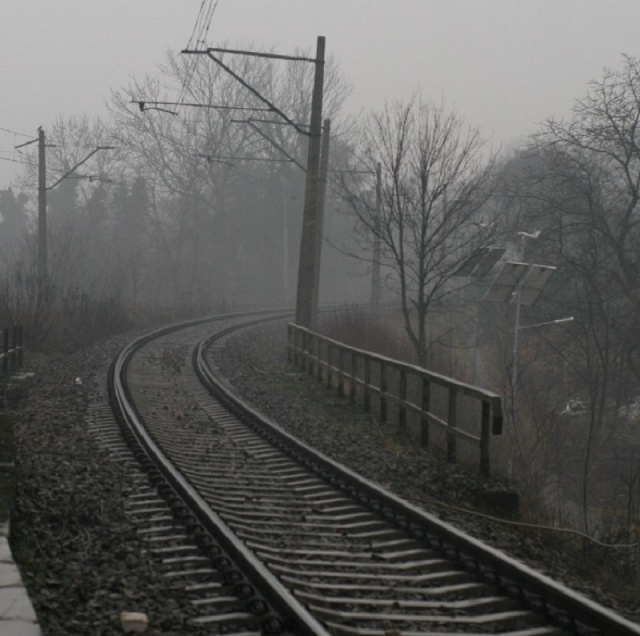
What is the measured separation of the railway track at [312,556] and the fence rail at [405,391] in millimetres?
1683

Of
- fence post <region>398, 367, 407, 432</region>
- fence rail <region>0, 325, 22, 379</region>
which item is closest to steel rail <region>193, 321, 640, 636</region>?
fence post <region>398, 367, 407, 432</region>

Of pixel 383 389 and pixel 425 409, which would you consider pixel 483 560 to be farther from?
pixel 383 389

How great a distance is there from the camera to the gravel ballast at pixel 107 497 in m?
5.74

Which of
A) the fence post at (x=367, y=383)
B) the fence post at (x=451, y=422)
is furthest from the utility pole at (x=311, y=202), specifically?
the fence post at (x=451, y=422)

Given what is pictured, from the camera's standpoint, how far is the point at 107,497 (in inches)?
339

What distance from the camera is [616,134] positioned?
24750mm

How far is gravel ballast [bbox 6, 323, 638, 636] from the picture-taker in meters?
5.74

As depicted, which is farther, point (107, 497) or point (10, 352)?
point (10, 352)

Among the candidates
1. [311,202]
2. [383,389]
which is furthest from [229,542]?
[311,202]

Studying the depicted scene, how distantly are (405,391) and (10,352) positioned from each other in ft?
29.5

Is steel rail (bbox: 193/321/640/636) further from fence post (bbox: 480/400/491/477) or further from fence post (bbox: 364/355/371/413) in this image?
fence post (bbox: 364/355/371/413)

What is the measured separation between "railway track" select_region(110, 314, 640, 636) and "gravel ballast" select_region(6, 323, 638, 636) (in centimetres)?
29

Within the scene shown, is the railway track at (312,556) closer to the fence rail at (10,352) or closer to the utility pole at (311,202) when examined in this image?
the fence rail at (10,352)

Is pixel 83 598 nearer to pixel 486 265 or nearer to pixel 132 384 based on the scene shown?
pixel 132 384
